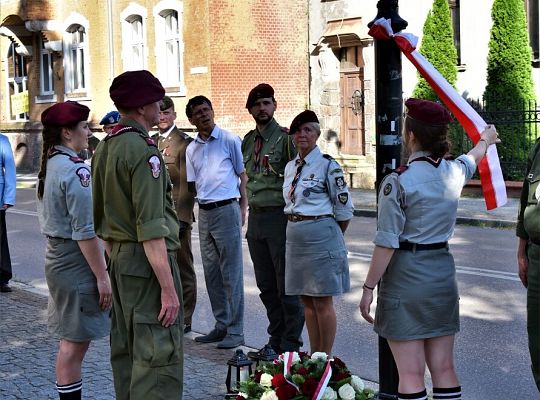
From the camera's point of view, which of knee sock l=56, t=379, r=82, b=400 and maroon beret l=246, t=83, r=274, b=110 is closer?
knee sock l=56, t=379, r=82, b=400

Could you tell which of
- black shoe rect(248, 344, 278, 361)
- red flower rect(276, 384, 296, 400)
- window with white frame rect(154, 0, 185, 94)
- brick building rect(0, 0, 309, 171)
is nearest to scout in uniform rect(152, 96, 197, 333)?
black shoe rect(248, 344, 278, 361)

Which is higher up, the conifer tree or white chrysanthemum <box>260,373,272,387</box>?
the conifer tree

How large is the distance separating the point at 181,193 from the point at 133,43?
71.9 feet

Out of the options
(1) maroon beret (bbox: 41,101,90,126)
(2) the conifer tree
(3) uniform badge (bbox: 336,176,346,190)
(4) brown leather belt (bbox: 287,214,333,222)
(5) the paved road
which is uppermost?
(2) the conifer tree

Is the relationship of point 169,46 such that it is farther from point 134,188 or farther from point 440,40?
point 134,188

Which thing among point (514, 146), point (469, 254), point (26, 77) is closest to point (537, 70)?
point (514, 146)

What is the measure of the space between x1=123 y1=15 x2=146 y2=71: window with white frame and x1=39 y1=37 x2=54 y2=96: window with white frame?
586cm

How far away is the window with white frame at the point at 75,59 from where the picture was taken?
1283 inches

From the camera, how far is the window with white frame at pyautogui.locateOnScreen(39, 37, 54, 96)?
3472 cm

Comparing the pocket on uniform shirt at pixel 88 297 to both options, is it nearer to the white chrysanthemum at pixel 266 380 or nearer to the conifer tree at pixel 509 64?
the white chrysanthemum at pixel 266 380

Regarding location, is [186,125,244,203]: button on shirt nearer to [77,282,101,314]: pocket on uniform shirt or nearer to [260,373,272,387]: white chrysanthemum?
[77,282,101,314]: pocket on uniform shirt

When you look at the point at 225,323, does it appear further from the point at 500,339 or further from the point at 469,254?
the point at 469,254

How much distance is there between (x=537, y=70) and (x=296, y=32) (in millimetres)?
7860

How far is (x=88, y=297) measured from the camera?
18.6ft
